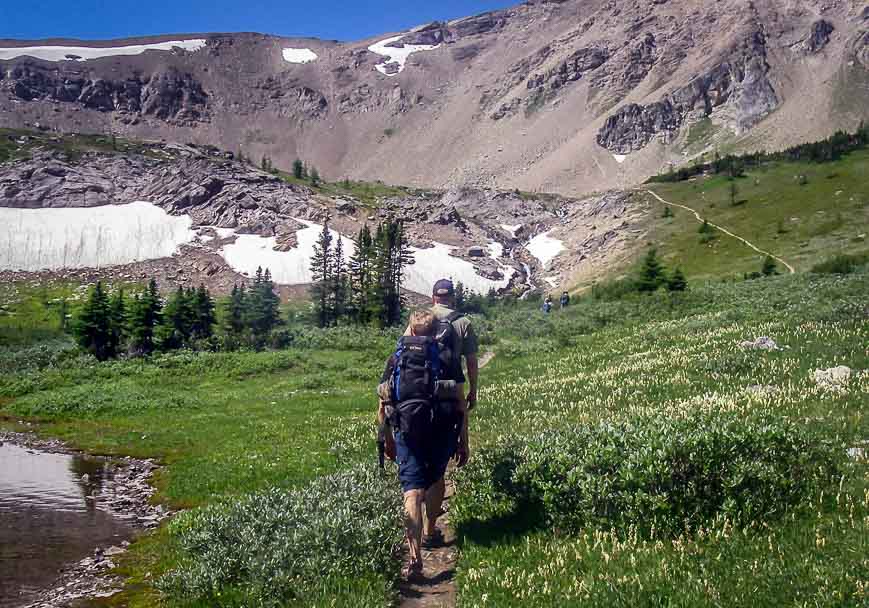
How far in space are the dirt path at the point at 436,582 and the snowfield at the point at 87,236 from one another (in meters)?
126

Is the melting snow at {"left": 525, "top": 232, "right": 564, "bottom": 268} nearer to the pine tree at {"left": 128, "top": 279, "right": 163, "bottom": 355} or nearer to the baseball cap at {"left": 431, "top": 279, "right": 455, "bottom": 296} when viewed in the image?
the pine tree at {"left": 128, "top": 279, "right": 163, "bottom": 355}

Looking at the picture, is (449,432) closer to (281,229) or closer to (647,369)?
(647,369)

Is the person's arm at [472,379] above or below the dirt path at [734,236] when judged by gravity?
below

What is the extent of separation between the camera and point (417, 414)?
7746 mm

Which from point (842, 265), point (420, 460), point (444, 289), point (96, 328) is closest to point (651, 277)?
point (842, 265)

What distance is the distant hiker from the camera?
25.5 ft

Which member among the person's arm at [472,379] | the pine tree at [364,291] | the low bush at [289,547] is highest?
the pine tree at [364,291]

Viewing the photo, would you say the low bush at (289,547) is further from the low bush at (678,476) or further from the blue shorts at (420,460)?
the low bush at (678,476)

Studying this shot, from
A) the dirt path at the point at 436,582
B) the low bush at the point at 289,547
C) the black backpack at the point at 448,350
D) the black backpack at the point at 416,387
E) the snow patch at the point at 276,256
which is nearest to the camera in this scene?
the dirt path at the point at 436,582

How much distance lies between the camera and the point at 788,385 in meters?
13.1

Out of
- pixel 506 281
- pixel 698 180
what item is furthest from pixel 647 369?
pixel 698 180

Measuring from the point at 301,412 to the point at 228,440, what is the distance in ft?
15.3

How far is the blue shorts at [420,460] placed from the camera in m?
7.97

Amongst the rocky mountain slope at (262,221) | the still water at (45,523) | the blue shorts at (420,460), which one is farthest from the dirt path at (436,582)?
the rocky mountain slope at (262,221)
